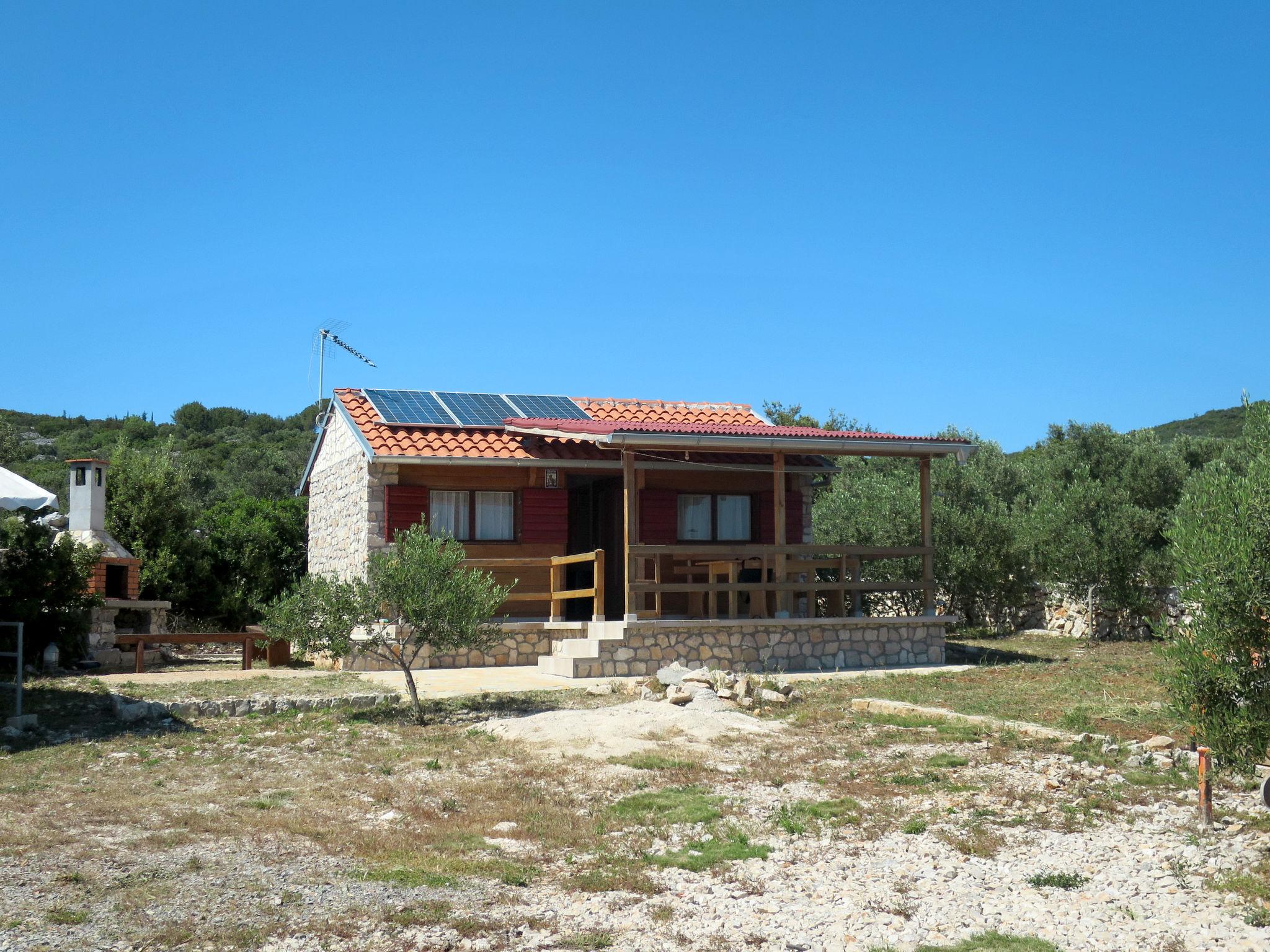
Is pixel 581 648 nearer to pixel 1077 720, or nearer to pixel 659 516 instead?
pixel 659 516

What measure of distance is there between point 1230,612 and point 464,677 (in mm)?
10934

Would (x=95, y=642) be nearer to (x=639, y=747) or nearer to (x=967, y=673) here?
(x=639, y=747)

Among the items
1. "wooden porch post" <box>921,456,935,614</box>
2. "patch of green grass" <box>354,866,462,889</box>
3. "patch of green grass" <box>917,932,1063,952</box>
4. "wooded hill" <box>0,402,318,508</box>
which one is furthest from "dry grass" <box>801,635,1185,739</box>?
"wooded hill" <box>0,402,318,508</box>

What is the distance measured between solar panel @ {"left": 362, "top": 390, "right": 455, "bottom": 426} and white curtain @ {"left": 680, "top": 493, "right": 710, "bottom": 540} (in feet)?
14.4

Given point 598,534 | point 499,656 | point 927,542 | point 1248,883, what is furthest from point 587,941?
point 598,534

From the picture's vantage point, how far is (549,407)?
69.5ft

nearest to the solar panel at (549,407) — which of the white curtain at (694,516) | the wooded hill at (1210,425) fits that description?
the white curtain at (694,516)

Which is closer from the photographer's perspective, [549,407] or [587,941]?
[587,941]

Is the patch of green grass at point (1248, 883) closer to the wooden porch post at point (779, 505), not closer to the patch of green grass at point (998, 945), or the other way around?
the patch of green grass at point (998, 945)

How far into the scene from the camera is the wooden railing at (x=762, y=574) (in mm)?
16500

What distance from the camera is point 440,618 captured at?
12.4m

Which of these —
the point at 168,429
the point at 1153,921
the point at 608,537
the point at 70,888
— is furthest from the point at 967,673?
the point at 168,429

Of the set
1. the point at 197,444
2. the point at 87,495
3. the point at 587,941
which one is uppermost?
the point at 197,444

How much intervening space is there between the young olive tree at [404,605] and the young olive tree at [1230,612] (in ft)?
24.9
